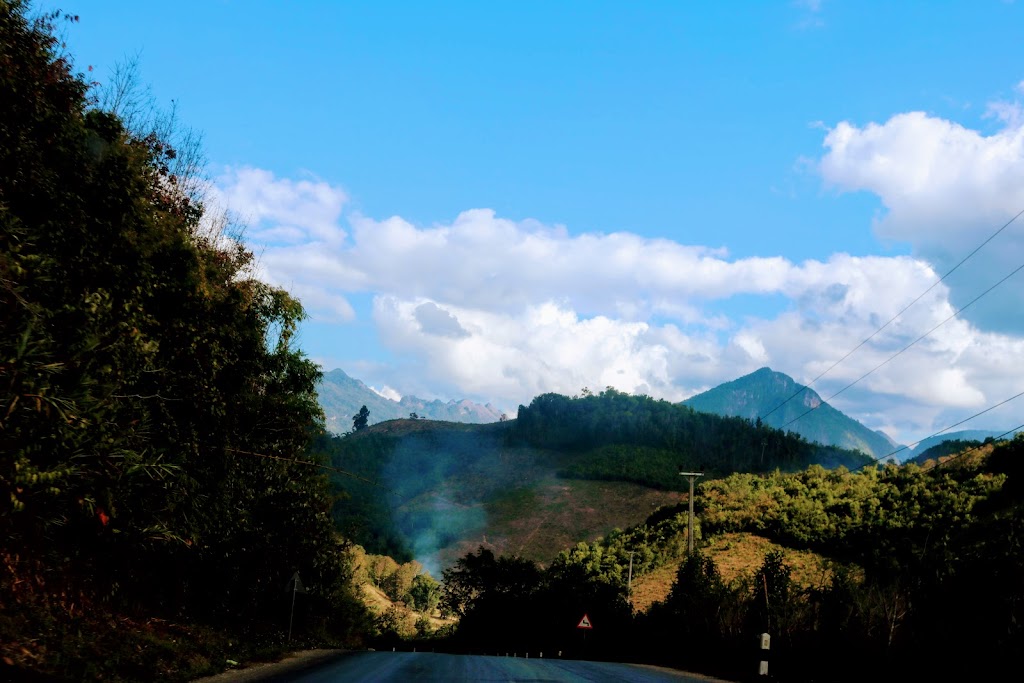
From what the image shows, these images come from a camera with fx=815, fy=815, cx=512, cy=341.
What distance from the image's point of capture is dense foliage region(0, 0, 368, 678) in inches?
499

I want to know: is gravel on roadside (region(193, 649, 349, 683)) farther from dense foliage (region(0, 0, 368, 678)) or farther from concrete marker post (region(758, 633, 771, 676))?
concrete marker post (region(758, 633, 771, 676))

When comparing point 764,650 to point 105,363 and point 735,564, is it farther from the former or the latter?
point 735,564

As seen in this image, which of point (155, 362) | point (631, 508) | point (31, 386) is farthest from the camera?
point (631, 508)

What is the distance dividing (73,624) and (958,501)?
68.6m

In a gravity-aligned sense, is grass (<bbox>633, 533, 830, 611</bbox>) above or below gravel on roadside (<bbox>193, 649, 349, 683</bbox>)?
above

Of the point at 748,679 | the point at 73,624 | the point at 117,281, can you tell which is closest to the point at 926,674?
the point at 748,679

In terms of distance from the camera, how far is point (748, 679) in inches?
920

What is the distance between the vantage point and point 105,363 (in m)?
15.1

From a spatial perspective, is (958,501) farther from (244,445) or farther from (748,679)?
A: (244,445)

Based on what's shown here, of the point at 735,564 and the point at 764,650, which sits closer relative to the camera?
the point at 764,650

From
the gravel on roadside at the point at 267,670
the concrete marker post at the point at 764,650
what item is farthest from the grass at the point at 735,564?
the gravel on roadside at the point at 267,670

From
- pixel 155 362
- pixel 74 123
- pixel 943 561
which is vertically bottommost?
pixel 943 561

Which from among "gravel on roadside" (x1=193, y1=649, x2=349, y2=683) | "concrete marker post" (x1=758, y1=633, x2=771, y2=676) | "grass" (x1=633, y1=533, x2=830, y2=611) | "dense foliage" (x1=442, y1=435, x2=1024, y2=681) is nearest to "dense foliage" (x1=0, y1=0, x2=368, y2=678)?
"gravel on roadside" (x1=193, y1=649, x2=349, y2=683)

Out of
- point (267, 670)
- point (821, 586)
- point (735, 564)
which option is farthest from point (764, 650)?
point (735, 564)
